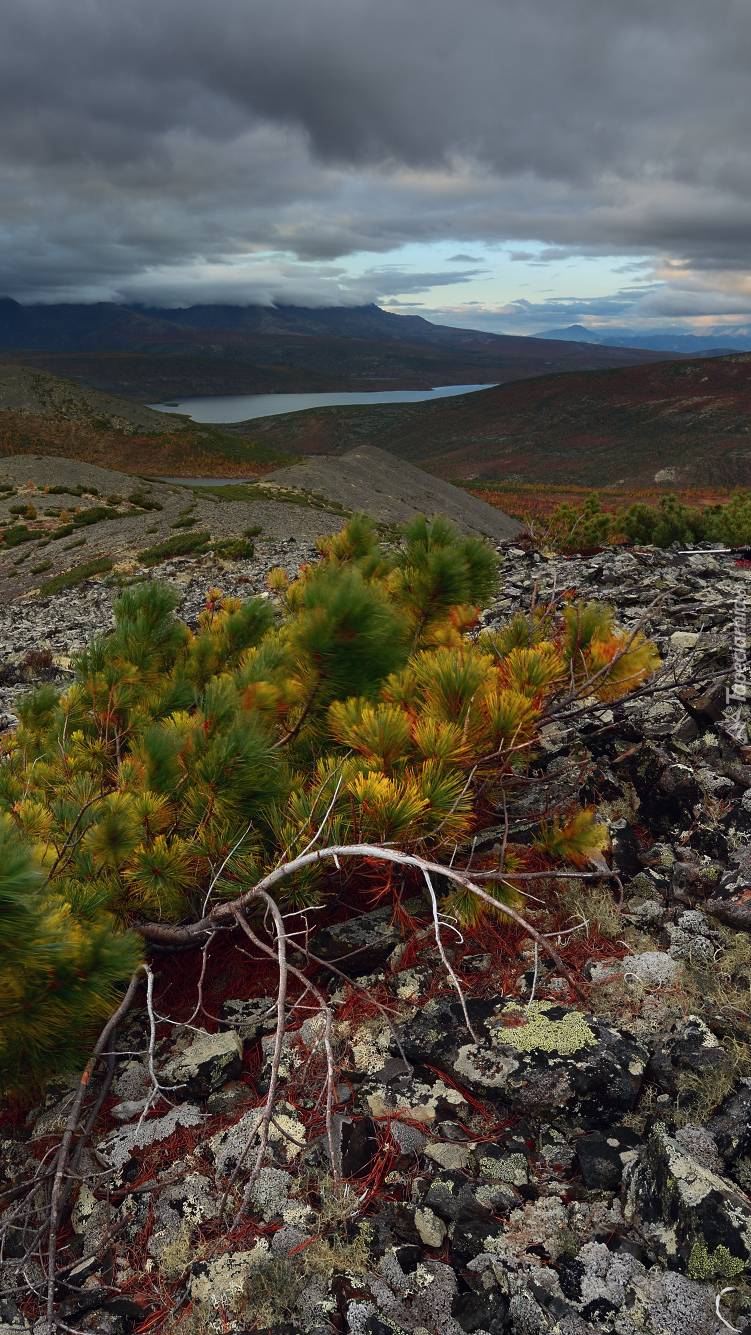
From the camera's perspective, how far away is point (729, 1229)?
162cm

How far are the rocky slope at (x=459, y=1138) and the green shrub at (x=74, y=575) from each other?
18.3 metres

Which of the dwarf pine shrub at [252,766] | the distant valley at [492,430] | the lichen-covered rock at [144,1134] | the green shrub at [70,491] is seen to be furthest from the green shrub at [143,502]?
the distant valley at [492,430]

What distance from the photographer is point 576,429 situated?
148 meters

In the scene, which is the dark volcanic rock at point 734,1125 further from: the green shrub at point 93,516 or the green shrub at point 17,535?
the green shrub at point 93,516

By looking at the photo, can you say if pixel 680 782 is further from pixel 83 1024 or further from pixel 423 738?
pixel 83 1024

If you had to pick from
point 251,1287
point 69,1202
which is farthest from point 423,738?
point 69,1202

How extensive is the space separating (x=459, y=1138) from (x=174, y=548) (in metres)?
20.7

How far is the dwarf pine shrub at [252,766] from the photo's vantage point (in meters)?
2.15

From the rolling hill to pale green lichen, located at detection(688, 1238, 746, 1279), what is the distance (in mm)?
114910

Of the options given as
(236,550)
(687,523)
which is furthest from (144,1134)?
(236,550)

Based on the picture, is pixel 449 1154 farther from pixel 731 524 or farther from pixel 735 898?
pixel 731 524

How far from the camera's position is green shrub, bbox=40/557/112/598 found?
734 inches

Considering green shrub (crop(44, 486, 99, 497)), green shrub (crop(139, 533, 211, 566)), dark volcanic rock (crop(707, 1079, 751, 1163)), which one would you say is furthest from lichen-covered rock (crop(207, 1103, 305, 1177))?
green shrub (crop(44, 486, 99, 497))

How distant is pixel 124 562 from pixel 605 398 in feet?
556
